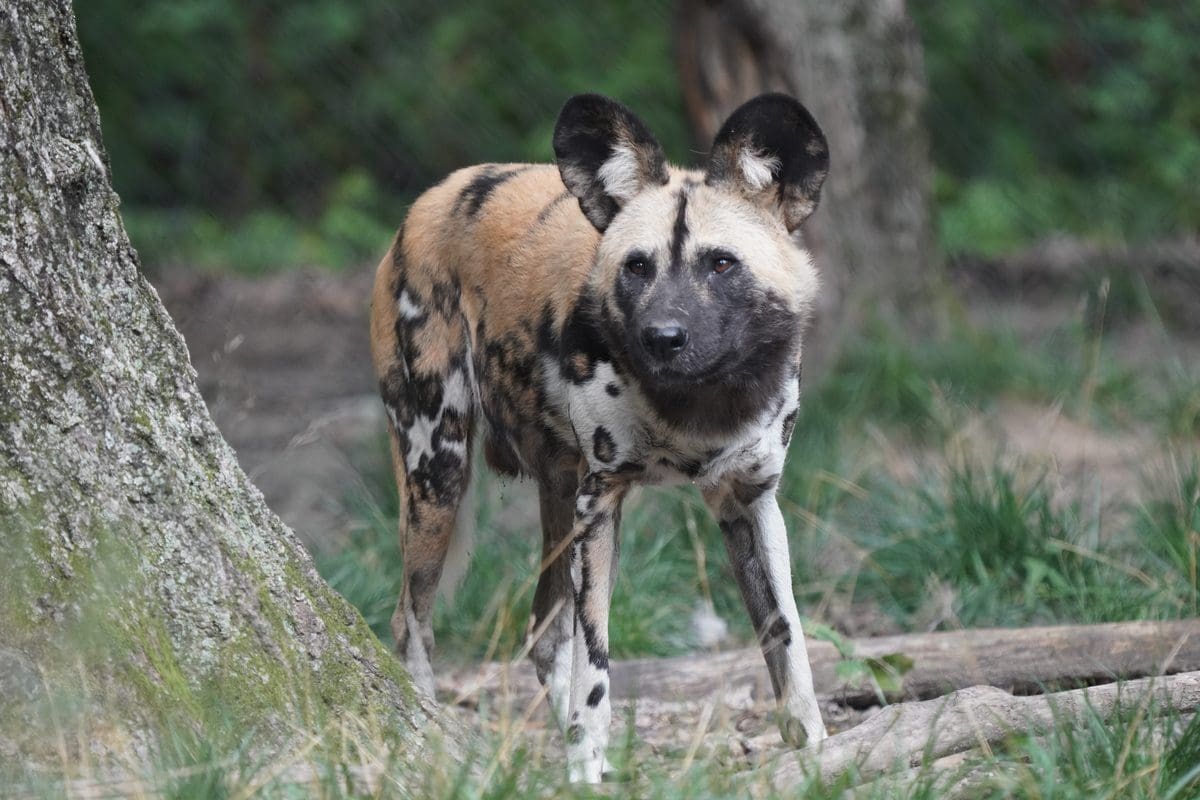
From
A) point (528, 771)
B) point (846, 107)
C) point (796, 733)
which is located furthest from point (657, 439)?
point (846, 107)

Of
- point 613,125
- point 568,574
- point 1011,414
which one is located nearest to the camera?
point 613,125

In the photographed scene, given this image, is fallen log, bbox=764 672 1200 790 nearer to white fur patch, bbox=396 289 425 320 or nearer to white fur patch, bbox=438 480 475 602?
white fur patch, bbox=438 480 475 602

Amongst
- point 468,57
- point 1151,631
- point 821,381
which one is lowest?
point 1151,631

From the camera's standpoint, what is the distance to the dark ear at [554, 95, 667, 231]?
2.86m

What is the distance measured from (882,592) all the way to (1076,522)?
528 millimetres

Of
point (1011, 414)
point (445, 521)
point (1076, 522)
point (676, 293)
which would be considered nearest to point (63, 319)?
point (676, 293)

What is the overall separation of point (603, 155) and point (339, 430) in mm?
3228

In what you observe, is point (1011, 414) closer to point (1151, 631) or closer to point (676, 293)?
point (1151, 631)

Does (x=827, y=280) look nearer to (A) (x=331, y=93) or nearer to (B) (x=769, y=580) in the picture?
(B) (x=769, y=580)

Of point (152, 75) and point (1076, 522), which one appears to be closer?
point (1076, 522)

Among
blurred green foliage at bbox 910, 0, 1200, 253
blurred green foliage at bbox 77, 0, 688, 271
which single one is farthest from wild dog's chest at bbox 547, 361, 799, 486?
blurred green foliage at bbox 77, 0, 688, 271

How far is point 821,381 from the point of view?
534cm

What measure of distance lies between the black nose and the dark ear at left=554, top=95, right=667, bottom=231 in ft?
1.29

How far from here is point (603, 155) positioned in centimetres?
288
